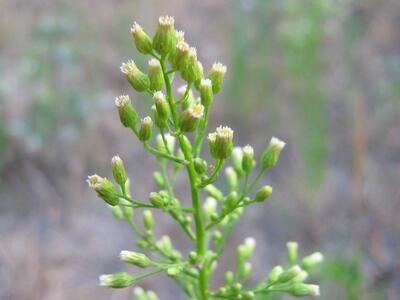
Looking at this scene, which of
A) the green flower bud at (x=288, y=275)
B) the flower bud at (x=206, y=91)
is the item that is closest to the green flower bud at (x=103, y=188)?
the flower bud at (x=206, y=91)

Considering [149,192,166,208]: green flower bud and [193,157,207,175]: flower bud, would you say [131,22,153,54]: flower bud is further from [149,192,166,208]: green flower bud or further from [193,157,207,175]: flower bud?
[149,192,166,208]: green flower bud

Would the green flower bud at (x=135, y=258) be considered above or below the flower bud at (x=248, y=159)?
below

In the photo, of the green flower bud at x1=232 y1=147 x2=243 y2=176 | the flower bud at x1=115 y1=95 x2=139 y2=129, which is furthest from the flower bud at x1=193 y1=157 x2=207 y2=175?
the green flower bud at x1=232 y1=147 x2=243 y2=176

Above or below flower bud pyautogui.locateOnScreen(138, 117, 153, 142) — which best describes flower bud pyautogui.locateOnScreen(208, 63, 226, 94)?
above

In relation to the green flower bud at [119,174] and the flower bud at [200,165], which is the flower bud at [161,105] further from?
the green flower bud at [119,174]

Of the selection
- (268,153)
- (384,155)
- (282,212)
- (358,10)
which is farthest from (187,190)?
(268,153)
